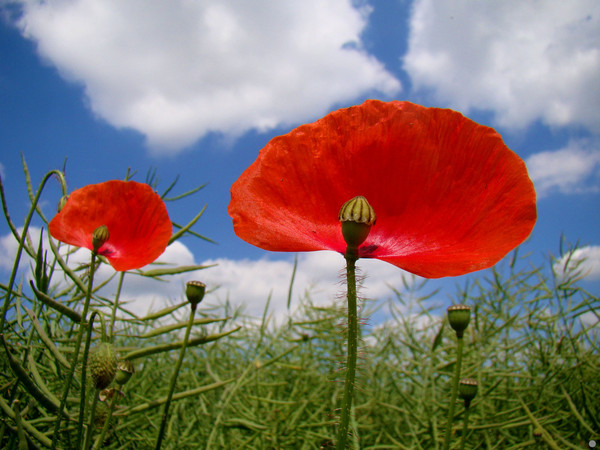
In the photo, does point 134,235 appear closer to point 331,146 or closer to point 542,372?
point 331,146

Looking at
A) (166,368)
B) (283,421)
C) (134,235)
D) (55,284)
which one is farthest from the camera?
(166,368)

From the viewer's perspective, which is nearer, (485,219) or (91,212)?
(485,219)

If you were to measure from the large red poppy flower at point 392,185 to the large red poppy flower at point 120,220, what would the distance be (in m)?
0.43

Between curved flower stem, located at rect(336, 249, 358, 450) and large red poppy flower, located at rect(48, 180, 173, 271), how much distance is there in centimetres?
53

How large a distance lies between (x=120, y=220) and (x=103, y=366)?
39 centimetres

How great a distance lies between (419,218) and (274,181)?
0.51 feet

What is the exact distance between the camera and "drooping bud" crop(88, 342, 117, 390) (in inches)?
24.6

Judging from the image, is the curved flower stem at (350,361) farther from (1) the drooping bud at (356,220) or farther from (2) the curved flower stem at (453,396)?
(2) the curved flower stem at (453,396)

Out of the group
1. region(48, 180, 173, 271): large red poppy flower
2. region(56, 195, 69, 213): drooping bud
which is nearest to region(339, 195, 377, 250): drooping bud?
region(48, 180, 173, 271): large red poppy flower

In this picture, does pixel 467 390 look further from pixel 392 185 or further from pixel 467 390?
pixel 392 185

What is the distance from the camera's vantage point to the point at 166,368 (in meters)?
1.45

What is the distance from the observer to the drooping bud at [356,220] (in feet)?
1.34

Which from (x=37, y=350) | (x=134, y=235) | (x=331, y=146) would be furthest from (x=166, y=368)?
(x=331, y=146)

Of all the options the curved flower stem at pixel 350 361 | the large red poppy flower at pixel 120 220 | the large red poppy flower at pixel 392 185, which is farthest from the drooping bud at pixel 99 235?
the curved flower stem at pixel 350 361
